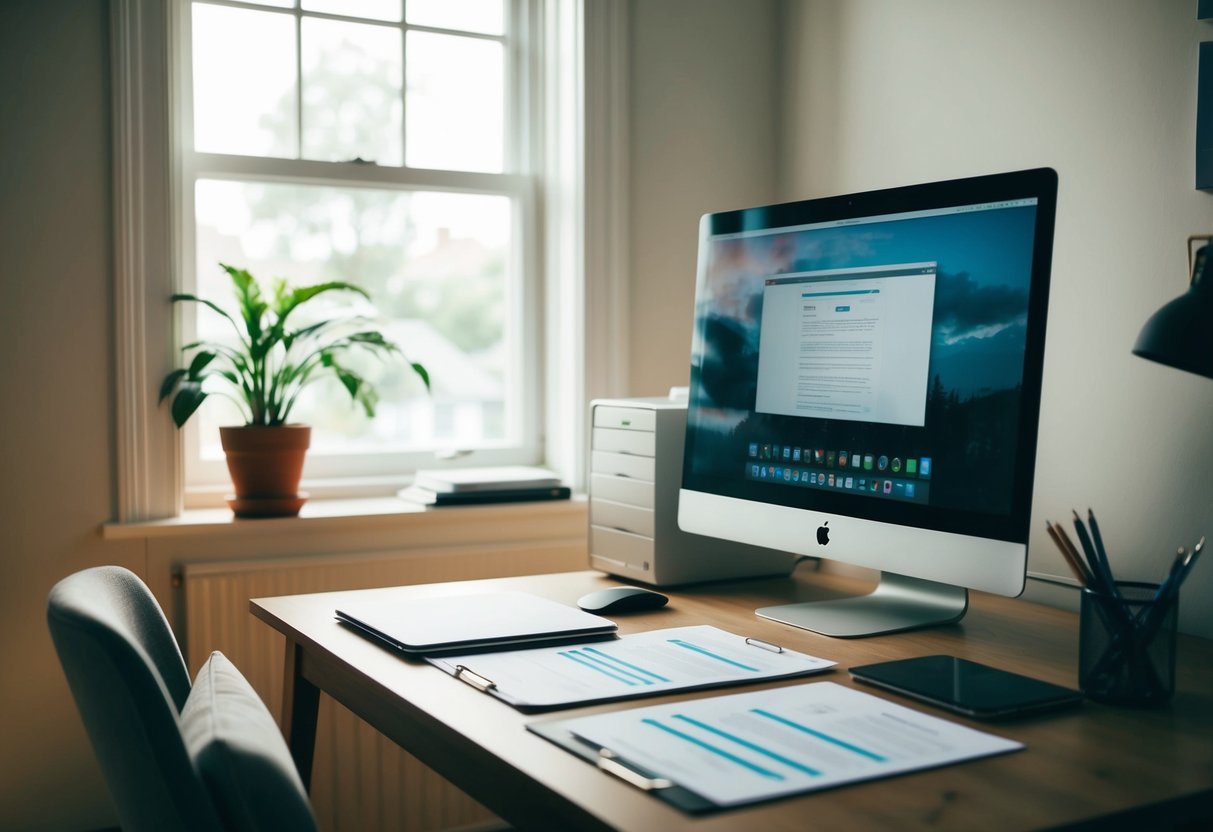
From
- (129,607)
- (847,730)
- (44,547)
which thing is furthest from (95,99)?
(847,730)

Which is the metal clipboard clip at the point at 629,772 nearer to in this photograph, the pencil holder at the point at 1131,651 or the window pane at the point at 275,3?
the pencil holder at the point at 1131,651

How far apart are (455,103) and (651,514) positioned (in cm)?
131

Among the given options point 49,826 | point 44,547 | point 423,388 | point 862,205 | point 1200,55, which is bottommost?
point 49,826

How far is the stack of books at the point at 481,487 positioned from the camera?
236cm

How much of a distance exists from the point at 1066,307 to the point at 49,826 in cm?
209

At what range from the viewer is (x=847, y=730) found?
100cm

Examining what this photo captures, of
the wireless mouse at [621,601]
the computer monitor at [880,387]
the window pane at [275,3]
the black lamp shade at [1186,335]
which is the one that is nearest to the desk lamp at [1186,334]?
the black lamp shade at [1186,335]

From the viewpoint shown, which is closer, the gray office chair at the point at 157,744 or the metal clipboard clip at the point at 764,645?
the gray office chair at the point at 157,744

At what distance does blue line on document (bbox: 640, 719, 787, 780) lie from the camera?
0.88m

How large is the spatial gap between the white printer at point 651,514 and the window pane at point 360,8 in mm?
1218

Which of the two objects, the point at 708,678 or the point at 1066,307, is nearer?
the point at 708,678

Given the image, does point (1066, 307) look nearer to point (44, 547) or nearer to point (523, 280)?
point (523, 280)

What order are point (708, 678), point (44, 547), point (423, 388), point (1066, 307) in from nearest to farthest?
1. point (708, 678)
2. point (1066, 307)
3. point (44, 547)
4. point (423, 388)

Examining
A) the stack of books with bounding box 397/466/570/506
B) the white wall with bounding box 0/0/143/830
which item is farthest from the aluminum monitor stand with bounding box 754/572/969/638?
the white wall with bounding box 0/0/143/830
